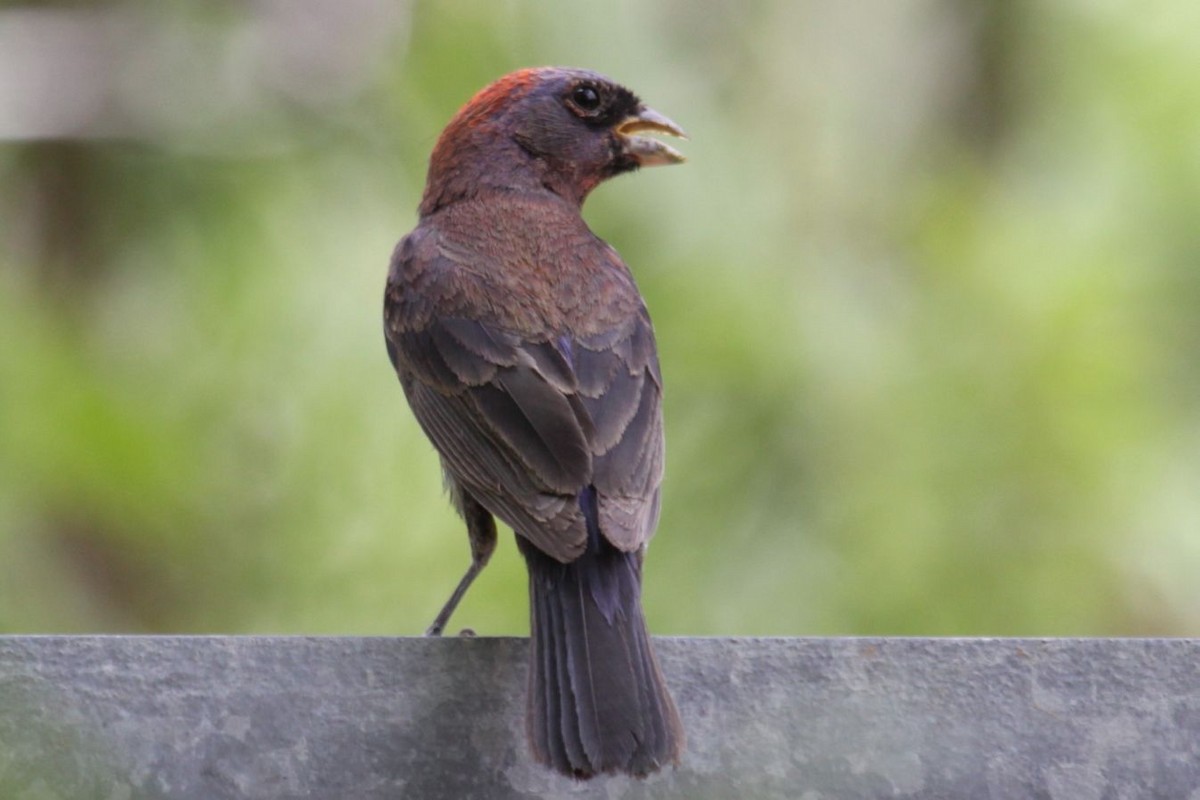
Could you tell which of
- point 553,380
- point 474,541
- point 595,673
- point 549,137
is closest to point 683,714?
point 595,673

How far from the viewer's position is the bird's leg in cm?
383

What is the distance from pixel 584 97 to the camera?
4395 mm

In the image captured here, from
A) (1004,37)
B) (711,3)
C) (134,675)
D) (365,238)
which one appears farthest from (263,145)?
(134,675)

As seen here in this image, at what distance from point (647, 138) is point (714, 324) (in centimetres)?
54

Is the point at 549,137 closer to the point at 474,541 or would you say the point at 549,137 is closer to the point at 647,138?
the point at 647,138

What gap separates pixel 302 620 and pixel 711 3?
96.6 inches

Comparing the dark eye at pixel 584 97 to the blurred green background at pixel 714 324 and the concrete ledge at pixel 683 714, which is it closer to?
the blurred green background at pixel 714 324

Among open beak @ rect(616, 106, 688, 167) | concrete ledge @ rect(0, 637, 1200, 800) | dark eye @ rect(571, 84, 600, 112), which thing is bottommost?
concrete ledge @ rect(0, 637, 1200, 800)

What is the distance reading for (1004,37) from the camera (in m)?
5.61

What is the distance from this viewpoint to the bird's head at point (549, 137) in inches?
169

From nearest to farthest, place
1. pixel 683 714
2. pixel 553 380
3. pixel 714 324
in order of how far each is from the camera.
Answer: pixel 683 714, pixel 553 380, pixel 714 324

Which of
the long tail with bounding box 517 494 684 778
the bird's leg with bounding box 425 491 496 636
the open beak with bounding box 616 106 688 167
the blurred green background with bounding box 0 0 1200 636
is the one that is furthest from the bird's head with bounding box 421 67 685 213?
the long tail with bounding box 517 494 684 778

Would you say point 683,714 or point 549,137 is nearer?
point 683,714

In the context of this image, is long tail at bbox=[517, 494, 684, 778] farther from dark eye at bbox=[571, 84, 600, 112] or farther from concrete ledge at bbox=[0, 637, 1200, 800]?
dark eye at bbox=[571, 84, 600, 112]
